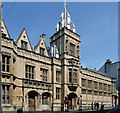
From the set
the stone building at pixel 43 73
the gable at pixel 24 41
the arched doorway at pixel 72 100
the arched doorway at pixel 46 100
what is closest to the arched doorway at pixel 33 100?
the stone building at pixel 43 73

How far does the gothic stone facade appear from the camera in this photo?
19109 mm

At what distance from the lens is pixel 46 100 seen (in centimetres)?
2580

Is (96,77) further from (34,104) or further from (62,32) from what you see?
(34,104)

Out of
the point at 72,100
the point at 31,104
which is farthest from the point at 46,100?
the point at 72,100

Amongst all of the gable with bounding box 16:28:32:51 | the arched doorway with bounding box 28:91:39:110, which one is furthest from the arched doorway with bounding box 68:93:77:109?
the gable with bounding box 16:28:32:51

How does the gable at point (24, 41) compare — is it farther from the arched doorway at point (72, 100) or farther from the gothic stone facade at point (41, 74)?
the arched doorway at point (72, 100)

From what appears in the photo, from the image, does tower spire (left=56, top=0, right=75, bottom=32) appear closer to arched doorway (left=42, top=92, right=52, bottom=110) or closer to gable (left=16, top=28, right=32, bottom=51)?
gable (left=16, top=28, right=32, bottom=51)

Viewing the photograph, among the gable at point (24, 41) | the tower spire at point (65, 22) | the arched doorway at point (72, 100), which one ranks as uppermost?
the tower spire at point (65, 22)

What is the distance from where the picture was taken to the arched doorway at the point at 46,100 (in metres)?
25.1

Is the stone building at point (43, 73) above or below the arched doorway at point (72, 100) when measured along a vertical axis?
A: above

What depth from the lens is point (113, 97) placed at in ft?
150

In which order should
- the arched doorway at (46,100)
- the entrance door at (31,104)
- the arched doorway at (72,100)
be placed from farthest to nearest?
the arched doorway at (72,100) < the arched doorway at (46,100) < the entrance door at (31,104)

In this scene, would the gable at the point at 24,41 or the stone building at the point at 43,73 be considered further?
the gable at the point at 24,41

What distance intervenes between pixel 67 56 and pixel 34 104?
10734 millimetres
